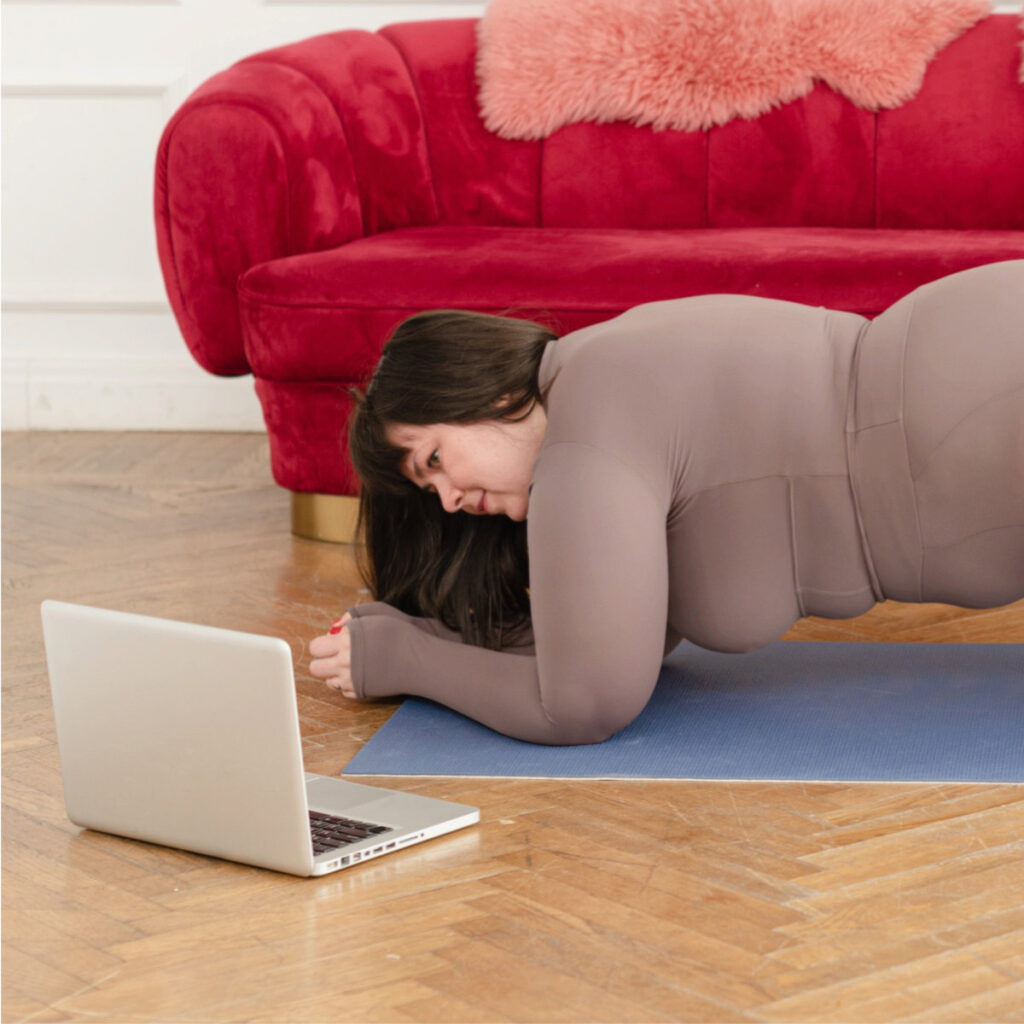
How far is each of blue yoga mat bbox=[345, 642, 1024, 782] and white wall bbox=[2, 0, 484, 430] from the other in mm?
2181

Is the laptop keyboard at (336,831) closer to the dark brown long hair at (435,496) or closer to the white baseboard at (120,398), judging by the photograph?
the dark brown long hair at (435,496)

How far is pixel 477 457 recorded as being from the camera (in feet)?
5.50

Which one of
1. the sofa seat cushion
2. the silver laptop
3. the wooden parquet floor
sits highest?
the sofa seat cushion

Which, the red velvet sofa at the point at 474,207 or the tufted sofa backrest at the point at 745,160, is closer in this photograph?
the red velvet sofa at the point at 474,207

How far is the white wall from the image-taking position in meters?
3.67

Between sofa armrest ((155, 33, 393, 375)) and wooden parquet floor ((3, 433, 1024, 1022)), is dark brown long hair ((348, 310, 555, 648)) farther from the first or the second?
sofa armrest ((155, 33, 393, 375))

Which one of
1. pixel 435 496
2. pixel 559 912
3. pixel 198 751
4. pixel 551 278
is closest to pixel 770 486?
pixel 435 496

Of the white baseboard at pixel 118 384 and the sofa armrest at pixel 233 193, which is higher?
the sofa armrest at pixel 233 193

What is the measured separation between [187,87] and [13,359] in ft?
2.72

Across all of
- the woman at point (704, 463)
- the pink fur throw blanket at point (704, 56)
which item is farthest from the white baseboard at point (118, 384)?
the woman at point (704, 463)

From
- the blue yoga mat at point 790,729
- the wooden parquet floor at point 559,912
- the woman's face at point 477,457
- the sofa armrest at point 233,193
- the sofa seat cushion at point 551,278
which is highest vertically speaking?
the sofa armrest at point 233,193

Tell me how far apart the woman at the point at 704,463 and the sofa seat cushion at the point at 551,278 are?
2.19 feet

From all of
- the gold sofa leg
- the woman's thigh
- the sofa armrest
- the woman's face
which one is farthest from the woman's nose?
the sofa armrest

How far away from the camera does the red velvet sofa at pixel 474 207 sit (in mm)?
2422
